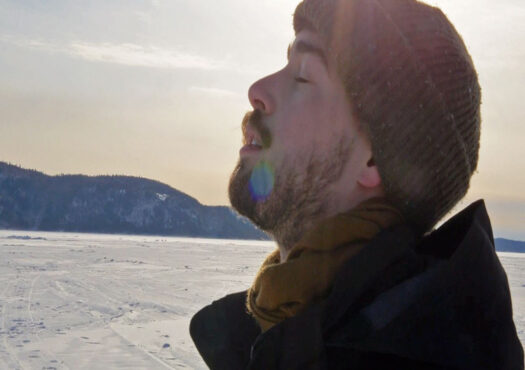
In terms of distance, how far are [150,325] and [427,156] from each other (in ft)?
19.6

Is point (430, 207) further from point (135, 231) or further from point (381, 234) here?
point (135, 231)

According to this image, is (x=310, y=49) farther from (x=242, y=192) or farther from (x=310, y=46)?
(x=242, y=192)

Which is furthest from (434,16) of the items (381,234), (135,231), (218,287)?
(135,231)

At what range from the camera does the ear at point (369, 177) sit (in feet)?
4.45

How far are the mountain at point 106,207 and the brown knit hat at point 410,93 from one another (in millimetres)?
63475

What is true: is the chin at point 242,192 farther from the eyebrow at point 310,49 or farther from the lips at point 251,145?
the eyebrow at point 310,49

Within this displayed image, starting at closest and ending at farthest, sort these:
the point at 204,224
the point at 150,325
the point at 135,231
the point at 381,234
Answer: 1. the point at 381,234
2. the point at 150,325
3. the point at 135,231
4. the point at 204,224

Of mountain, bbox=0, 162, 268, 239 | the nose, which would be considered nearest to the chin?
the nose

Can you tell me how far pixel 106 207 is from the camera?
71.7 m

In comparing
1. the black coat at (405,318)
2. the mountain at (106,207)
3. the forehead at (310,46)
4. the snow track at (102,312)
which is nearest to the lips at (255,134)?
the forehead at (310,46)

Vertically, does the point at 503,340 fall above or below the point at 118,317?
above

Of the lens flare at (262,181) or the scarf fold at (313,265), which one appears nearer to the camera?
the scarf fold at (313,265)

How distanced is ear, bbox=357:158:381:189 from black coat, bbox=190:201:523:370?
0.24 metres

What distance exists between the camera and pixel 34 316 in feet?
23.1
